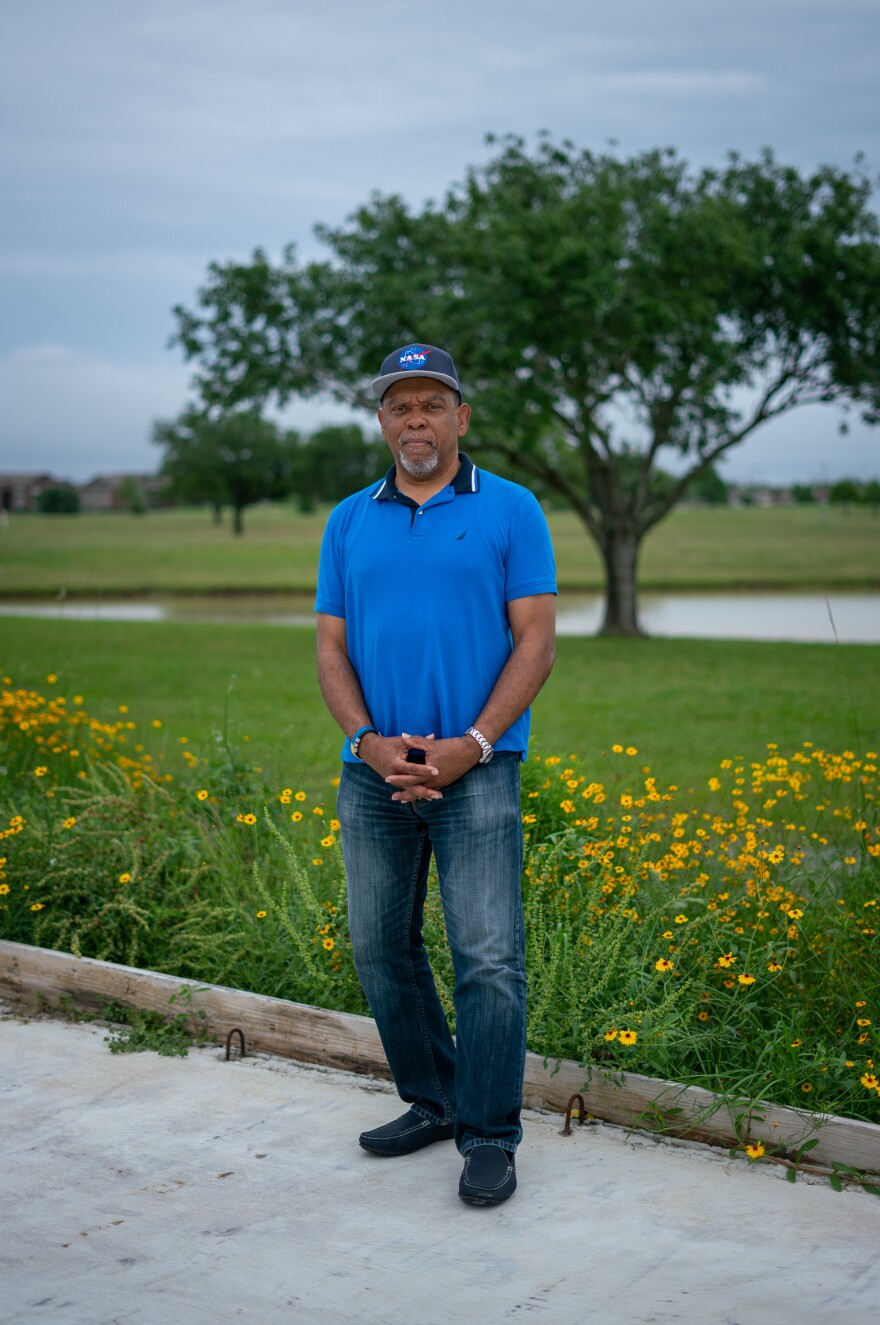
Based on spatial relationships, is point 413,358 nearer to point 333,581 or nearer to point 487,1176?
point 333,581

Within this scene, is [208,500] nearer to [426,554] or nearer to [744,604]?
[744,604]

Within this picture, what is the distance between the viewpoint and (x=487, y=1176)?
3.37 metres

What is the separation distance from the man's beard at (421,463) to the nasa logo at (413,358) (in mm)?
215

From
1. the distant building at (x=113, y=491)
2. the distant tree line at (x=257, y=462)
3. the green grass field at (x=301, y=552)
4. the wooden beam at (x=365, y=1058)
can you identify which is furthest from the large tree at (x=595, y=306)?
the distant building at (x=113, y=491)

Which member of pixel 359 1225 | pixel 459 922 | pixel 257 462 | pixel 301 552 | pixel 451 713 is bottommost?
pixel 359 1225

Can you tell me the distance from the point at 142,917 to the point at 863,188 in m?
22.2

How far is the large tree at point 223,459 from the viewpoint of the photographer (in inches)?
3036

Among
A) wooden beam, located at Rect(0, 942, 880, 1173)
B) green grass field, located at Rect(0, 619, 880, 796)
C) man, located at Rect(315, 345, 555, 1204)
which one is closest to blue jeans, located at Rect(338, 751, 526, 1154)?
man, located at Rect(315, 345, 555, 1204)

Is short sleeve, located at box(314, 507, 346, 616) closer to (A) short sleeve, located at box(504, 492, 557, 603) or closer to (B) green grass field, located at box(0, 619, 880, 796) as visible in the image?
(A) short sleeve, located at box(504, 492, 557, 603)

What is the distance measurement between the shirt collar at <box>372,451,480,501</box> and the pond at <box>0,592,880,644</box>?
22.6m

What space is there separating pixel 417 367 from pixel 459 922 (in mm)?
1493

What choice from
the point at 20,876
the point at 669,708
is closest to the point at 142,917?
the point at 20,876

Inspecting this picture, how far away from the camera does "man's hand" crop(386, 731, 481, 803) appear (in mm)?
3350

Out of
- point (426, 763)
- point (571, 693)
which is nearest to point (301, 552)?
point (571, 693)
